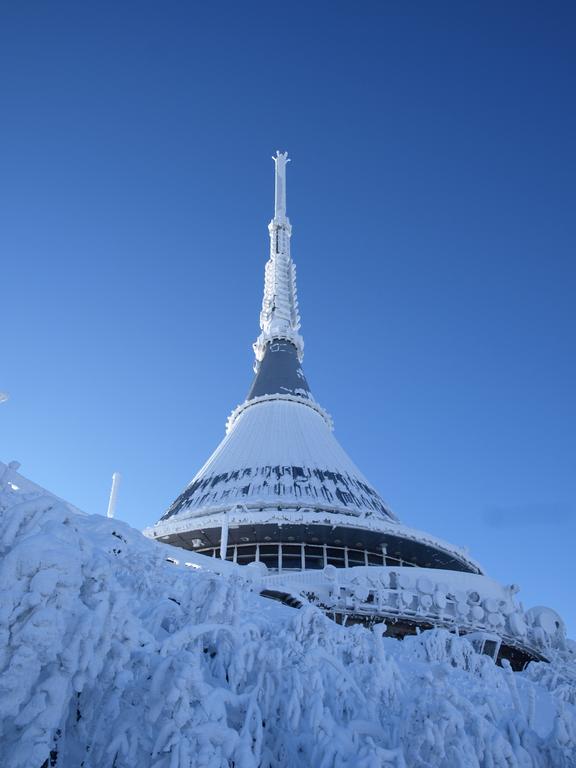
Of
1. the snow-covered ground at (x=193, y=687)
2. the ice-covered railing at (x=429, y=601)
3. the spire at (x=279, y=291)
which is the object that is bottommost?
the snow-covered ground at (x=193, y=687)

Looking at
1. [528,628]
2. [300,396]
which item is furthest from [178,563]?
[300,396]

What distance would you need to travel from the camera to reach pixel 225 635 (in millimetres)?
10602

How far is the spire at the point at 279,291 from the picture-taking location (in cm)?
4988

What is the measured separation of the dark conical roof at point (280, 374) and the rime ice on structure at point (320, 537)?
0.11m

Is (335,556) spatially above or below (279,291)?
below

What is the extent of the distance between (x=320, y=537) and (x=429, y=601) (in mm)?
7626

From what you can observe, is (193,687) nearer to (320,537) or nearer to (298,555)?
(320,537)

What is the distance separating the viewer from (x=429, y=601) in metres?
21.8

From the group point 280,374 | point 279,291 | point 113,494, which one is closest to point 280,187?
point 279,291

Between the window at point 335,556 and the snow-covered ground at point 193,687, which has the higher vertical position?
the window at point 335,556

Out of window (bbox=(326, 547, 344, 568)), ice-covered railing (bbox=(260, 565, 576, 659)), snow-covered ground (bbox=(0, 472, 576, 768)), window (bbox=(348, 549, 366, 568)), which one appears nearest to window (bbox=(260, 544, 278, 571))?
window (bbox=(326, 547, 344, 568))

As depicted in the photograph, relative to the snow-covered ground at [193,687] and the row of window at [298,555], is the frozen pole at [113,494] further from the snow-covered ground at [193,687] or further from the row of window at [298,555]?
the snow-covered ground at [193,687]

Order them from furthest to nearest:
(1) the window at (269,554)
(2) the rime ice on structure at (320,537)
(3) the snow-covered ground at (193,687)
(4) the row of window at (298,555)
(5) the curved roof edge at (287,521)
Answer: (1) the window at (269,554) < (4) the row of window at (298,555) < (5) the curved roof edge at (287,521) < (2) the rime ice on structure at (320,537) < (3) the snow-covered ground at (193,687)

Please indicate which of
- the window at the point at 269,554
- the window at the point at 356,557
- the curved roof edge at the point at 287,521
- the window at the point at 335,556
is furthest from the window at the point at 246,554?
the window at the point at 356,557
